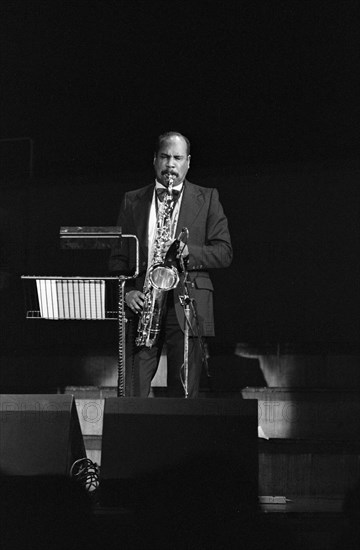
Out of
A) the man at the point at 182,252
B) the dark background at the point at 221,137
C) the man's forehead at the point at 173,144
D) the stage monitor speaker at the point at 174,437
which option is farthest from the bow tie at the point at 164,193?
the dark background at the point at 221,137

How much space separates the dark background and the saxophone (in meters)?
1.79

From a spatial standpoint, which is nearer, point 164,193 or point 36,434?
point 36,434

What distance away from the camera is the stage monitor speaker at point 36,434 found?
2904 mm

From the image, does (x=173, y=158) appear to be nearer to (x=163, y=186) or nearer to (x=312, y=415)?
(x=163, y=186)

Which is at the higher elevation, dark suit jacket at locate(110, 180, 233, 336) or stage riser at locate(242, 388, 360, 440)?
dark suit jacket at locate(110, 180, 233, 336)

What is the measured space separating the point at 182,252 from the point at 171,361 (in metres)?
0.51

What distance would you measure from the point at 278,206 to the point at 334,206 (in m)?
0.40

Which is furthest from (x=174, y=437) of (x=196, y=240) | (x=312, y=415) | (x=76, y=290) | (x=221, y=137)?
(x=221, y=137)

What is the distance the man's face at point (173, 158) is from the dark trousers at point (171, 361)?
0.53 meters

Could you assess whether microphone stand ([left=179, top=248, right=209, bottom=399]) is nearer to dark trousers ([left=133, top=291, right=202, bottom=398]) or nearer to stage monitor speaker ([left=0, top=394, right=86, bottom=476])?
dark trousers ([left=133, top=291, right=202, bottom=398])

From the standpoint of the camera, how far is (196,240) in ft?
12.7

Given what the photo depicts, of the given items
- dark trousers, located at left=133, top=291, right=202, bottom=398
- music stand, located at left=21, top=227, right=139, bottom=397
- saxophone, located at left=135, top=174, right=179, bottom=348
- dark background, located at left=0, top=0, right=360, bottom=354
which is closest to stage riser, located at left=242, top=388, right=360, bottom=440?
dark trousers, located at left=133, top=291, right=202, bottom=398

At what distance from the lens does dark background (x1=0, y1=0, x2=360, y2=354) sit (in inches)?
206

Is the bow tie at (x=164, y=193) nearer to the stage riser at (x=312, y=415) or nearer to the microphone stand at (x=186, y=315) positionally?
the microphone stand at (x=186, y=315)
